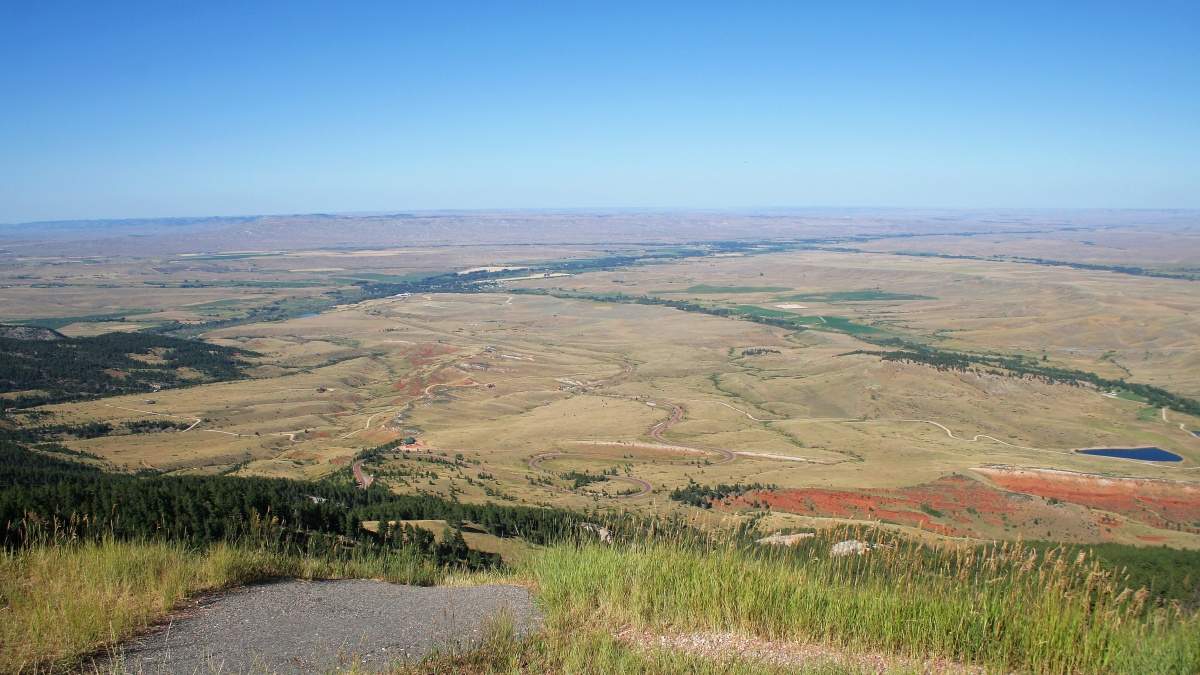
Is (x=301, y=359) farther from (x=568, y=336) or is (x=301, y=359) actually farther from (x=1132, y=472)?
(x=1132, y=472)

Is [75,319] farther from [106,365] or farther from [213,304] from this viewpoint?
[106,365]

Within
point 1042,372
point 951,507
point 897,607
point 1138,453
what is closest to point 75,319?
point 951,507

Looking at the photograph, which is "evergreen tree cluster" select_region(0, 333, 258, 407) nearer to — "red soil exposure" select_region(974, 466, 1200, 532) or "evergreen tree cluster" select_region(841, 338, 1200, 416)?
"red soil exposure" select_region(974, 466, 1200, 532)

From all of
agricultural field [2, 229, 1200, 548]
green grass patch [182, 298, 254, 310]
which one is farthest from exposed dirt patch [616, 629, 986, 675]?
green grass patch [182, 298, 254, 310]

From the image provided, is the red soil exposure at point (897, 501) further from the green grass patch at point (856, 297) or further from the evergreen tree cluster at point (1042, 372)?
the green grass patch at point (856, 297)

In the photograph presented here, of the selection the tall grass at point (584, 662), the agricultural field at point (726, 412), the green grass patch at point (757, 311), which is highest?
the tall grass at point (584, 662)

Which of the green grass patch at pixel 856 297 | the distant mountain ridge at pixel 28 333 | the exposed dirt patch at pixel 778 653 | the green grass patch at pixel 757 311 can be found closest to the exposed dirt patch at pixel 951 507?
the exposed dirt patch at pixel 778 653

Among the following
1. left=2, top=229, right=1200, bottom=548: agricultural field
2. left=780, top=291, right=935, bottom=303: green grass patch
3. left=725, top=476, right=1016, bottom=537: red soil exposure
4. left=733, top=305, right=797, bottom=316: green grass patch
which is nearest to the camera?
left=725, top=476, right=1016, bottom=537: red soil exposure
